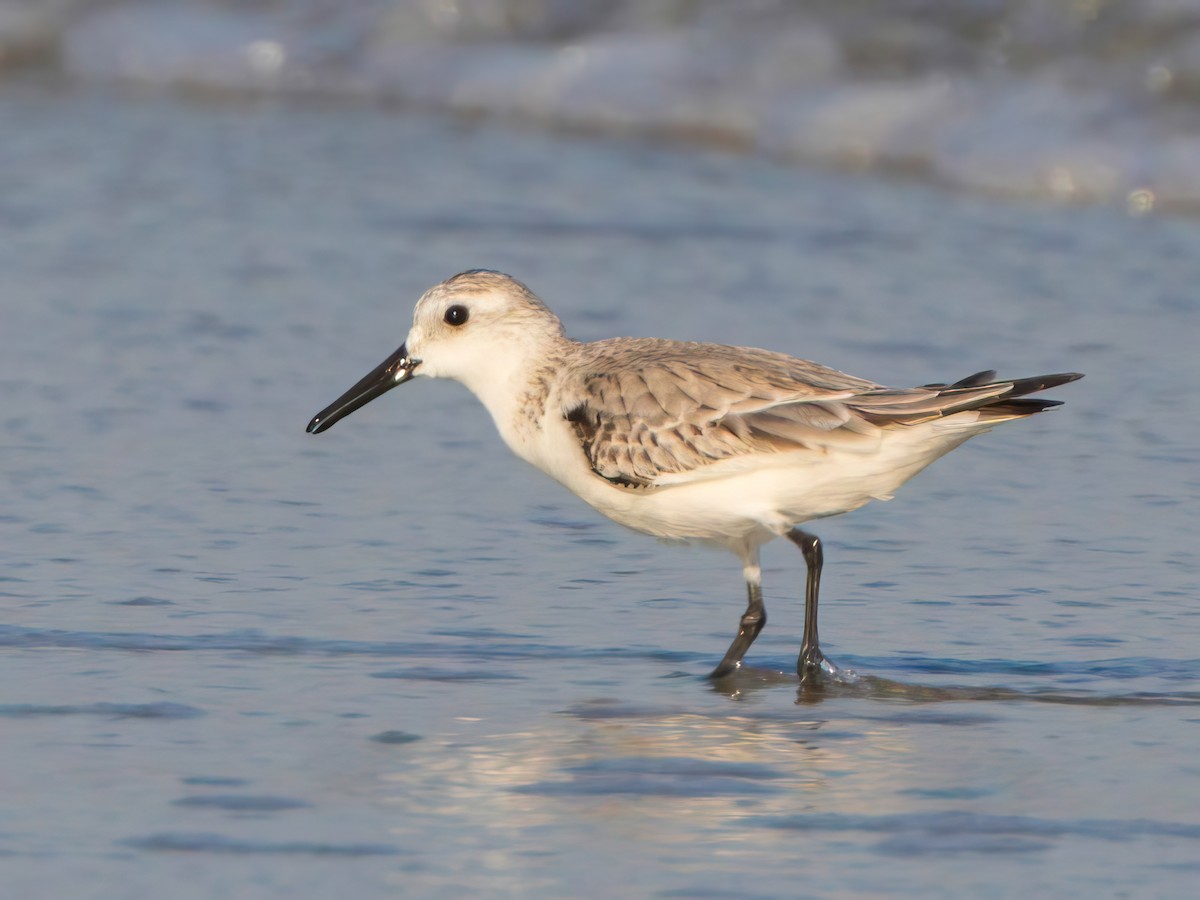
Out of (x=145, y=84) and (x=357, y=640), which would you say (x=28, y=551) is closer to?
(x=357, y=640)

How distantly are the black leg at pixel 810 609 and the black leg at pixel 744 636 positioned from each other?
0.12 meters

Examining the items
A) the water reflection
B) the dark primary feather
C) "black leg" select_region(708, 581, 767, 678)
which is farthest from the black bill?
the water reflection

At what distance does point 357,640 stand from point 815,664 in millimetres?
1178

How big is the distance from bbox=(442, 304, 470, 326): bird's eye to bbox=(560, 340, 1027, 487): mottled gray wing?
0.44 meters

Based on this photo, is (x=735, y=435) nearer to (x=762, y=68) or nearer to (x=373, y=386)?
(x=373, y=386)

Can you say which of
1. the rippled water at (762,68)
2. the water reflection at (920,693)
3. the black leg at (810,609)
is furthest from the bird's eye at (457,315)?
A: the rippled water at (762,68)

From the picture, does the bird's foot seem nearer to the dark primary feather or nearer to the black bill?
the dark primary feather

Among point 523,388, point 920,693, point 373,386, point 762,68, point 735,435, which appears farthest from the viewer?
point 762,68

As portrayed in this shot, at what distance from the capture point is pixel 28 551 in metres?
5.93

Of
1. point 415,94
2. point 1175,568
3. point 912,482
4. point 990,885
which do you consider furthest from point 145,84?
point 990,885

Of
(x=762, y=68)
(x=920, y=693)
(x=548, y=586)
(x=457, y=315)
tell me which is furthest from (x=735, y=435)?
(x=762, y=68)

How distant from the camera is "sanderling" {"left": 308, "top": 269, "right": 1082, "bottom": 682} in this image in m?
5.14

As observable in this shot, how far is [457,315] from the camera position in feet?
19.2

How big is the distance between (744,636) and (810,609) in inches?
7.2
